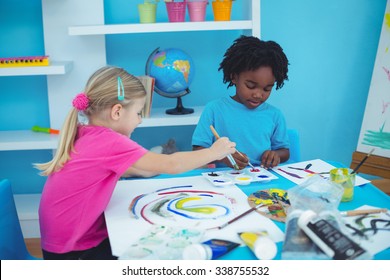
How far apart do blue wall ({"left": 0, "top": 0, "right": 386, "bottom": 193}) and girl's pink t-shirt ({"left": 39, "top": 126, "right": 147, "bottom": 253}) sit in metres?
1.26

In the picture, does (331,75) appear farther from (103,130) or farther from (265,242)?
(265,242)

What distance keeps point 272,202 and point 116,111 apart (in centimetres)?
48

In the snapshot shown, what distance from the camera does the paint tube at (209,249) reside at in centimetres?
86

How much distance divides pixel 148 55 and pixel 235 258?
5.45ft

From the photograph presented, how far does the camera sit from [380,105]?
2.40 m

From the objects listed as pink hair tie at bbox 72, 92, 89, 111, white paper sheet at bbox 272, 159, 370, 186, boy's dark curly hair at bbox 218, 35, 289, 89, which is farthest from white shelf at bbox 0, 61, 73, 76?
white paper sheet at bbox 272, 159, 370, 186

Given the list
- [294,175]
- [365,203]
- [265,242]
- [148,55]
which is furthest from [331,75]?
[265,242]

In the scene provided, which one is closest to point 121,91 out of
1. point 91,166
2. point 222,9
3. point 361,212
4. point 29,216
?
point 91,166

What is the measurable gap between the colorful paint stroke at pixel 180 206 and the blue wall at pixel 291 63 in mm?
1254

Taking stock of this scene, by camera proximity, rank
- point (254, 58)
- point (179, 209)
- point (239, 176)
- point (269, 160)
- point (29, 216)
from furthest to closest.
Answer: point (29, 216)
point (254, 58)
point (269, 160)
point (239, 176)
point (179, 209)

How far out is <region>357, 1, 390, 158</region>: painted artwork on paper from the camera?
2381 millimetres

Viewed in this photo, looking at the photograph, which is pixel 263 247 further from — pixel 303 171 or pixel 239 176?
pixel 303 171

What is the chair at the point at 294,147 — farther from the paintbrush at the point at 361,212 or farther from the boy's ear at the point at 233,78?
the paintbrush at the point at 361,212
